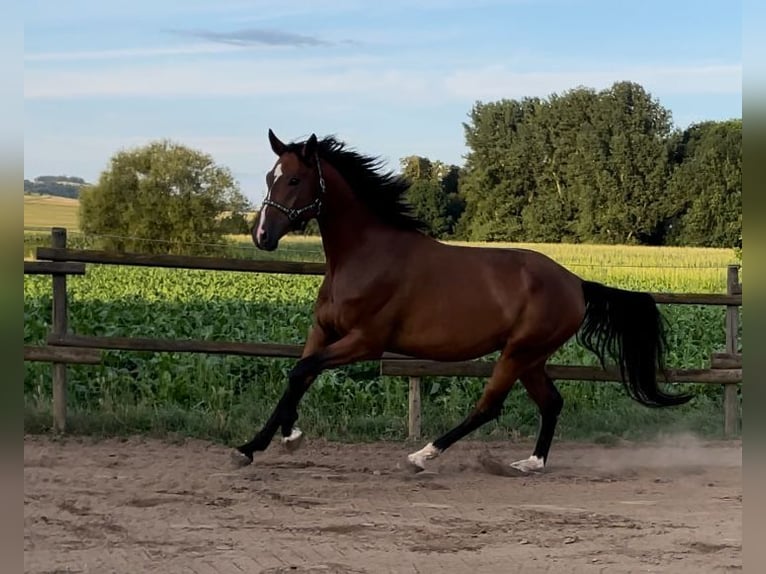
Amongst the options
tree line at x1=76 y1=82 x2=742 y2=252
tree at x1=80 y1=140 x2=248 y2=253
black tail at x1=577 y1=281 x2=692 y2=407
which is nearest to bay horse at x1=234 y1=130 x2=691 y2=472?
black tail at x1=577 y1=281 x2=692 y2=407

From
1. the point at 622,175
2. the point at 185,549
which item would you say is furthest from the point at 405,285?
the point at 622,175

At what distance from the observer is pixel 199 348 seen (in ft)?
22.9

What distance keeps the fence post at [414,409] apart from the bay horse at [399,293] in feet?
3.68

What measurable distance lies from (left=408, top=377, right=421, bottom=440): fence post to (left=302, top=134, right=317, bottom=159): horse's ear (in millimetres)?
2111

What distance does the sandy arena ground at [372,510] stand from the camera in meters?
4.16

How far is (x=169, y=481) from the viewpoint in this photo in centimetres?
560

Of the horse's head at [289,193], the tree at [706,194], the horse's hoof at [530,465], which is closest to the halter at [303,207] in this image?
the horse's head at [289,193]

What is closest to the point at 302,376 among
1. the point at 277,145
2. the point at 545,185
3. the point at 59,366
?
the point at 277,145

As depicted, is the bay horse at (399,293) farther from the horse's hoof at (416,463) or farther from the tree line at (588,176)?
the tree line at (588,176)

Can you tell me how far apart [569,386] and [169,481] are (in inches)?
160

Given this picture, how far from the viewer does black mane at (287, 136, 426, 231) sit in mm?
5977
